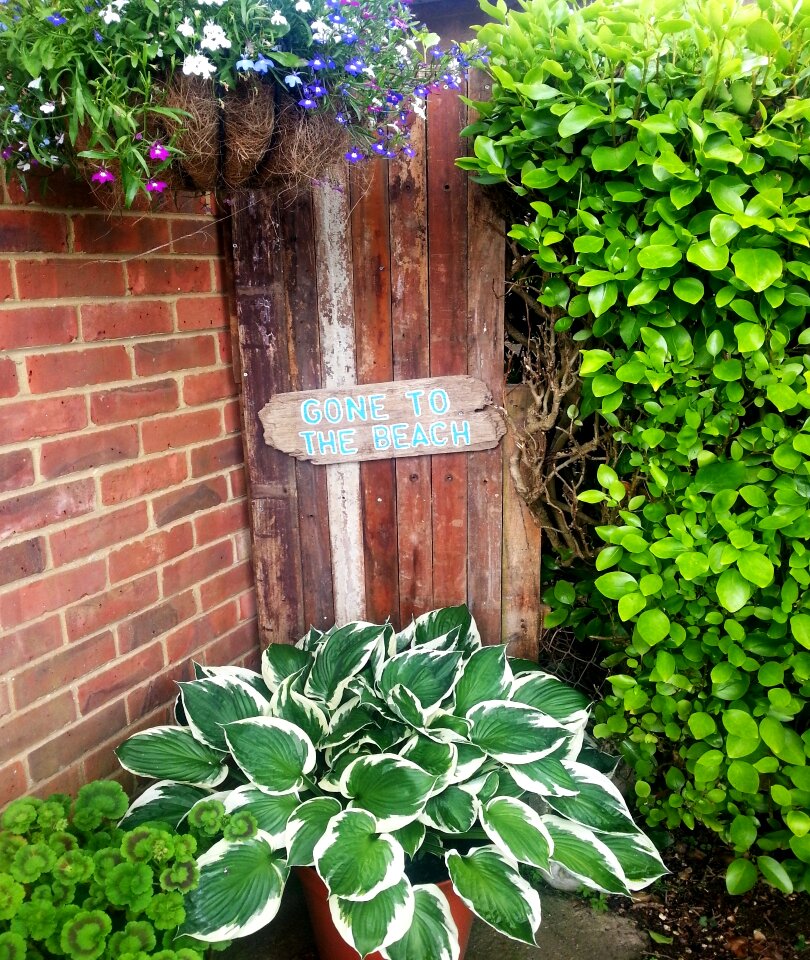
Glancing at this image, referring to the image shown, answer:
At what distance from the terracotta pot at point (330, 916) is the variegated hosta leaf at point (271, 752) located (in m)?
0.20

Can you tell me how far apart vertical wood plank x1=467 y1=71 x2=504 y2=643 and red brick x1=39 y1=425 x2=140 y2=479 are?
92 centimetres

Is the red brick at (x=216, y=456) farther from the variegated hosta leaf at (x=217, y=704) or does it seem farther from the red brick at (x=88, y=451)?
the variegated hosta leaf at (x=217, y=704)

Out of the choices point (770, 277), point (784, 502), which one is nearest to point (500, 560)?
point (784, 502)

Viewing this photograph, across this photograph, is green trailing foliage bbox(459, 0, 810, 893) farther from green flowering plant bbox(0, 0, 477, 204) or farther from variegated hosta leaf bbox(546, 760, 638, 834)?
green flowering plant bbox(0, 0, 477, 204)

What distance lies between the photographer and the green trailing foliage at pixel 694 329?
156 centimetres

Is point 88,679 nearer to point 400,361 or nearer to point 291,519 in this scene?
point 291,519

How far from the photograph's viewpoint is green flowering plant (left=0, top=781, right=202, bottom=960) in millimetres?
1275

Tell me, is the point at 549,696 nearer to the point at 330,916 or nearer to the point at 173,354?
the point at 330,916

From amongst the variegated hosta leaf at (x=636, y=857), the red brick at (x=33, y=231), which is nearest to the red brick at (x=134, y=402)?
the red brick at (x=33, y=231)

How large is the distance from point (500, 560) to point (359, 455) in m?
0.51

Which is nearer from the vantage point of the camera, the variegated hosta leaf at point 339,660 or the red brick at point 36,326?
the red brick at point 36,326

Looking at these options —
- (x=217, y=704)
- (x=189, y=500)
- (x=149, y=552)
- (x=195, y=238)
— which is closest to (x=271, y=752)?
(x=217, y=704)

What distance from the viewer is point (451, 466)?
2143 mm

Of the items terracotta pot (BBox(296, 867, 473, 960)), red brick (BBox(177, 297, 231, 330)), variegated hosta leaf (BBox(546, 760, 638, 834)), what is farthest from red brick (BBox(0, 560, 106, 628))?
variegated hosta leaf (BBox(546, 760, 638, 834))
